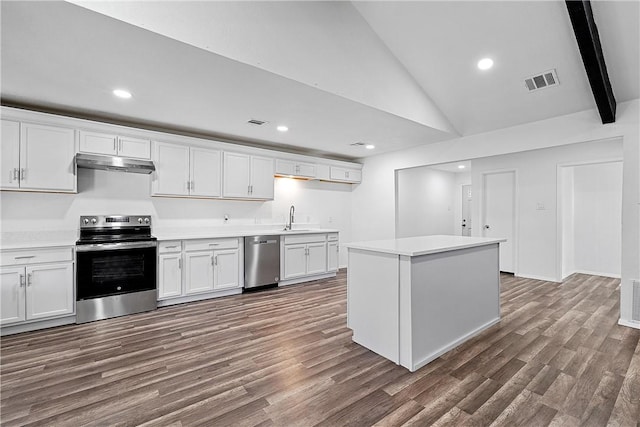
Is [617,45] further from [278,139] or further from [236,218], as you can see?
[236,218]

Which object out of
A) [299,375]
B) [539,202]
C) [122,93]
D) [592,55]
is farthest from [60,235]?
[539,202]

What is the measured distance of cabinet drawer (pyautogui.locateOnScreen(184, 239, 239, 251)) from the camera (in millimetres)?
4102

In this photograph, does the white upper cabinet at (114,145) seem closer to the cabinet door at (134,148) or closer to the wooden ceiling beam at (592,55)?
the cabinet door at (134,148)

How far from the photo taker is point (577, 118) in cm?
366

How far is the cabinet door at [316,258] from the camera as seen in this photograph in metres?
5.33

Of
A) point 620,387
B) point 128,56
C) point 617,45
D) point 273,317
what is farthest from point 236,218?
point 617,45

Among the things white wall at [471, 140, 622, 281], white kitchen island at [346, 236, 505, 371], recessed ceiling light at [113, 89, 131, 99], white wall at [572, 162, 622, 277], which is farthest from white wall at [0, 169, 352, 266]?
white wall at [572, 162, 622, 277]

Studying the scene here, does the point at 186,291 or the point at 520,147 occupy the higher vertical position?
the point at 520,147

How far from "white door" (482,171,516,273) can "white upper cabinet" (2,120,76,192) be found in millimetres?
6931

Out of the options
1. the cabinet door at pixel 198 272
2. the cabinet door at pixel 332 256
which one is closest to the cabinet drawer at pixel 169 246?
the cabinet door at pixel 198 272

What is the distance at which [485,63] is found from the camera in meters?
3.30

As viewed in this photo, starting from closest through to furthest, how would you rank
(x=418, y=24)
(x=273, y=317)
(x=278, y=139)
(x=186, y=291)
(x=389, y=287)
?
(x=389, y=287)
(x=418, y=24)
(x=273, y=317)
(x=186, y=291)
(x=278, y=139)

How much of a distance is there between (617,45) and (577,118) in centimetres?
94

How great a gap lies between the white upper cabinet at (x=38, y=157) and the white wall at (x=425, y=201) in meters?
5.73
